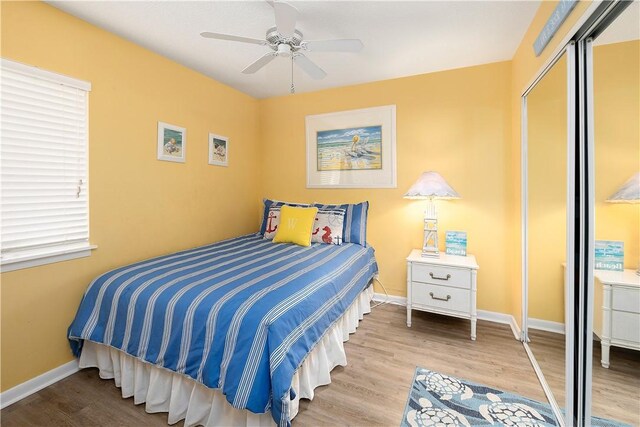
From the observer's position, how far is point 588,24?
4.19ft

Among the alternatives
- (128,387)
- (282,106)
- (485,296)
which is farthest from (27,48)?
(485,296)

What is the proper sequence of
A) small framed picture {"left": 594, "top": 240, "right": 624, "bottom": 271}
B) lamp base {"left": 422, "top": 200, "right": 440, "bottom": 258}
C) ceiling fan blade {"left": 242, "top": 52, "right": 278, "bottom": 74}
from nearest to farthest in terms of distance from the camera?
small framed picture {"left": 594, "top": 240, "right": 624, "bottom": 271}, ceiling fan blade {"left": 242, "top": 52, "right": 278, "bottom": 74}, lamp base {"left": 422, "top": 200, "right": 440, "bottom": 258}

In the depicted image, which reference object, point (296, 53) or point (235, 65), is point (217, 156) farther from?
point (296, 53)

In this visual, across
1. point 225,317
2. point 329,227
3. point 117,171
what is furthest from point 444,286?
point 117,171

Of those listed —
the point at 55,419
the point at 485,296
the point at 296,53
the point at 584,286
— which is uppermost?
the point at 296,53

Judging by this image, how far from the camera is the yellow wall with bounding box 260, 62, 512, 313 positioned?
2.71m

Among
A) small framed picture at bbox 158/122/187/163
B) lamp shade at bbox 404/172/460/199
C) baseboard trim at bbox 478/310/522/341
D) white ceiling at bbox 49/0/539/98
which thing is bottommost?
baseboard trim at bbox 478/310/522/341

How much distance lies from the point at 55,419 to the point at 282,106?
11.5 ft

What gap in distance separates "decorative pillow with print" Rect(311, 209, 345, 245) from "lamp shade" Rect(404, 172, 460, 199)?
2.53 ft

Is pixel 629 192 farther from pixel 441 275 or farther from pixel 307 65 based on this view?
pixel 307 65

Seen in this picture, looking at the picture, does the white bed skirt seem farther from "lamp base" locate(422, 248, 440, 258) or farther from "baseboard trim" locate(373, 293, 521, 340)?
"baseboard trim" locate(373, 293, 521, 340)

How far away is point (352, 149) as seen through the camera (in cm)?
331

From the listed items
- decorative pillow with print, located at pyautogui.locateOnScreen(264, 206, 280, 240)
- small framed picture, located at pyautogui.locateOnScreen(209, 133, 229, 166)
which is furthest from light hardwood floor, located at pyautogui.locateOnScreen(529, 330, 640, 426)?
small framed picture, located at pyautogui.locateOnScreen(209, 133, 229, 166)

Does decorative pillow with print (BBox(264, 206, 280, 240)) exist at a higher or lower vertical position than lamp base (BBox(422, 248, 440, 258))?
higher
